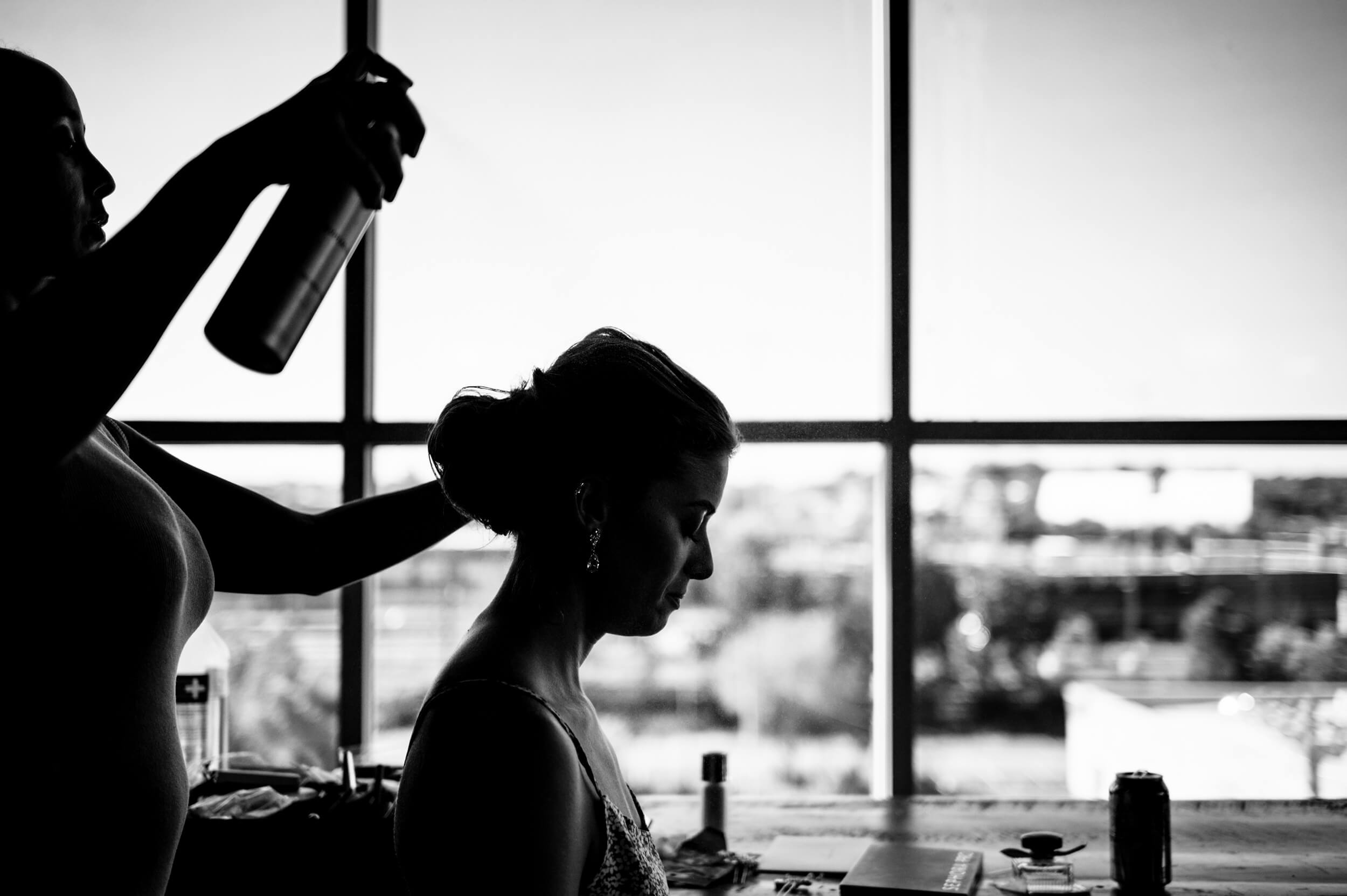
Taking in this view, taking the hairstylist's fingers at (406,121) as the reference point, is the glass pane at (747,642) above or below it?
below

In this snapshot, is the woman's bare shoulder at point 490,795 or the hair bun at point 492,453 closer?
the woman's bare shoulder at point 490,795

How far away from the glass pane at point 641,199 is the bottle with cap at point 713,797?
2.74ft

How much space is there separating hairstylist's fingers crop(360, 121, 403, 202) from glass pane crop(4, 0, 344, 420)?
1688 millimetres

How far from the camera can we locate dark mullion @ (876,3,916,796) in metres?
2.29

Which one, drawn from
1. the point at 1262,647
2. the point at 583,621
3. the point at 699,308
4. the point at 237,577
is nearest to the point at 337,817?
the point at 237,577

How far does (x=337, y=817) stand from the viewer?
5.17 feet

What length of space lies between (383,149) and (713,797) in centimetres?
133

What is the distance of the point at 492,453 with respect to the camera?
1.17 meters

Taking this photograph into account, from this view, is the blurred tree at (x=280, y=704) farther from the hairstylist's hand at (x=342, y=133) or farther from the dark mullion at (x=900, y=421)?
the hairstylist's hand at (x=342, y=133)

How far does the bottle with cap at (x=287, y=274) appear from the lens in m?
0.76

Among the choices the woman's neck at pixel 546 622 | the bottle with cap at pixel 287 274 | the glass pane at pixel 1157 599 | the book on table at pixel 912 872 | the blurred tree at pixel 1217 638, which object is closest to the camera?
the bottle with cap at pixel 287 274

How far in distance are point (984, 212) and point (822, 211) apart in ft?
1.16

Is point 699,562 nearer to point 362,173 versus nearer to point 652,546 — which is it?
point 652,546

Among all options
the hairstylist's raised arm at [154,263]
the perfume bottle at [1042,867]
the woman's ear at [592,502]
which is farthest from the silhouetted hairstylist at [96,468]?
the perfume bottle at [1042,867]
